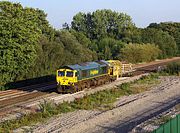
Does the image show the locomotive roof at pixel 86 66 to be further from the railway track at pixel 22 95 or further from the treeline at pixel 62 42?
the treeline at pixel 62 42

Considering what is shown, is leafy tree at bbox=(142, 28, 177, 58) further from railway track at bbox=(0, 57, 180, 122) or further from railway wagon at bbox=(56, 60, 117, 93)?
railway track at bbox=(0, 57, 180, 122)

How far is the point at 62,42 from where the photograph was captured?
2402 inches

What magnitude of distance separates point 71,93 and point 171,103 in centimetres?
994

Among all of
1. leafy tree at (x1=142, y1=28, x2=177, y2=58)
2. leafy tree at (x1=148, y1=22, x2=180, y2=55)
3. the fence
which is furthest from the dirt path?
leafy tree at (x1=148, y1=22, x2=180, y2=55)

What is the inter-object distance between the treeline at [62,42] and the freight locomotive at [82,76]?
23.3 feet

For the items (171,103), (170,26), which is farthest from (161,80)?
(170,26)

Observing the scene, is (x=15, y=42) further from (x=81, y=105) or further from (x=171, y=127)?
(x=171, y=127)

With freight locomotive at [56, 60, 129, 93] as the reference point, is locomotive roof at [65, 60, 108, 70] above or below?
above

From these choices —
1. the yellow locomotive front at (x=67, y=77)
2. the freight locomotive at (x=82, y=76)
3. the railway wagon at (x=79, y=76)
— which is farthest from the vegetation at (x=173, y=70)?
the yellow locomotive front at (x=67, y=77)

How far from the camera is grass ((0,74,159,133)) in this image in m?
25.0

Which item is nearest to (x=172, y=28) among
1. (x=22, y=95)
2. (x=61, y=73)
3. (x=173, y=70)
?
(x=173, y=70)

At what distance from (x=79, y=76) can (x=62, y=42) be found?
897 inches

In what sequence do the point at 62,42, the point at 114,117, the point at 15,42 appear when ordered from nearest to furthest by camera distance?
the point at 114,117 < the point at 15,42 < the point at 62,42

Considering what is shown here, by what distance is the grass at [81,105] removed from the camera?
→ 25000 mm
